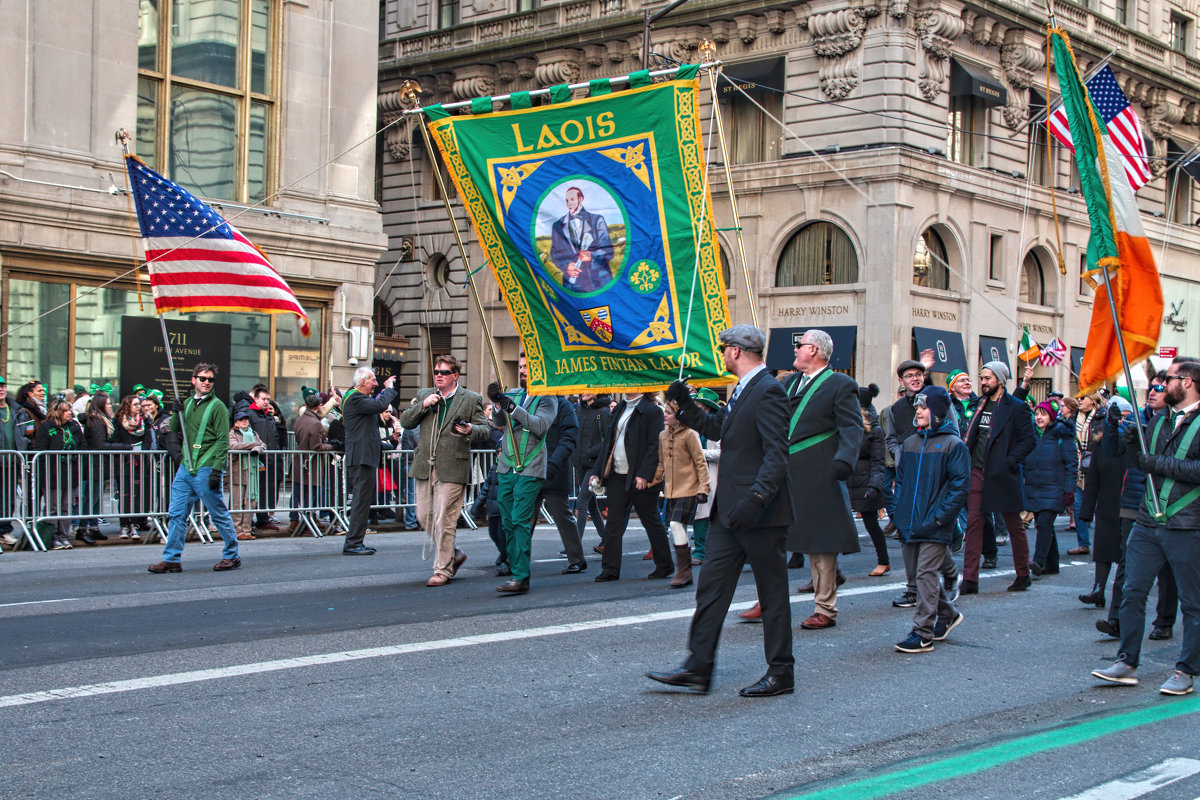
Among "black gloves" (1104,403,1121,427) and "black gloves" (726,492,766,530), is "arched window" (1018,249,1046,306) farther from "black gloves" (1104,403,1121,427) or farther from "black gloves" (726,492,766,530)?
"black gloves" (726,492,766,530)

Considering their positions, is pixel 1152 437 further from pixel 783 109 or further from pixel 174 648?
pixel 783 109

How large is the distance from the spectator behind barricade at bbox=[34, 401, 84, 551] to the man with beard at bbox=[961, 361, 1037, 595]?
9747mm

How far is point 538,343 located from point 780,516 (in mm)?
3358

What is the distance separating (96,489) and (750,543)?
1020 cm

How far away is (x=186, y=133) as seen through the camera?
21.5m

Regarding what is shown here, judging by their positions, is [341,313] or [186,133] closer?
[186,133]

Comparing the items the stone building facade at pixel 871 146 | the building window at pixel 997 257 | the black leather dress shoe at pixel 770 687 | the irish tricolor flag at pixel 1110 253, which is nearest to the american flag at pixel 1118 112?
the irish tricolor flag at pixel 1110 253

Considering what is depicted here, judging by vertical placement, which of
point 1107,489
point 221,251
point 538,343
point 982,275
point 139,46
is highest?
point 139,46

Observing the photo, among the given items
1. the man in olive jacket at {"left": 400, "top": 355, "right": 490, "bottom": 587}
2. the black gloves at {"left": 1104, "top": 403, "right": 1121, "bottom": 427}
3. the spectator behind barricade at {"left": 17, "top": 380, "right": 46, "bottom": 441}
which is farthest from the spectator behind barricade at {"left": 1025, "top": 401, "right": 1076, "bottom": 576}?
the spectator behind barricade at {"left": 17, "top": 380, "right": 46, "bottom": 441}

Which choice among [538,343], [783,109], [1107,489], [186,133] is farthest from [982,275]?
[538,343]

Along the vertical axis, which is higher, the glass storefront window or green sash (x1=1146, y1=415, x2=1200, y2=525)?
the glass storefront window

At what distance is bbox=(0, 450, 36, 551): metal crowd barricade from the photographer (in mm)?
13961

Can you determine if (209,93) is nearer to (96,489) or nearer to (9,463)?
(96,489)

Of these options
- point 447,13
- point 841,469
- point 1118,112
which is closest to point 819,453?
point 841,469
